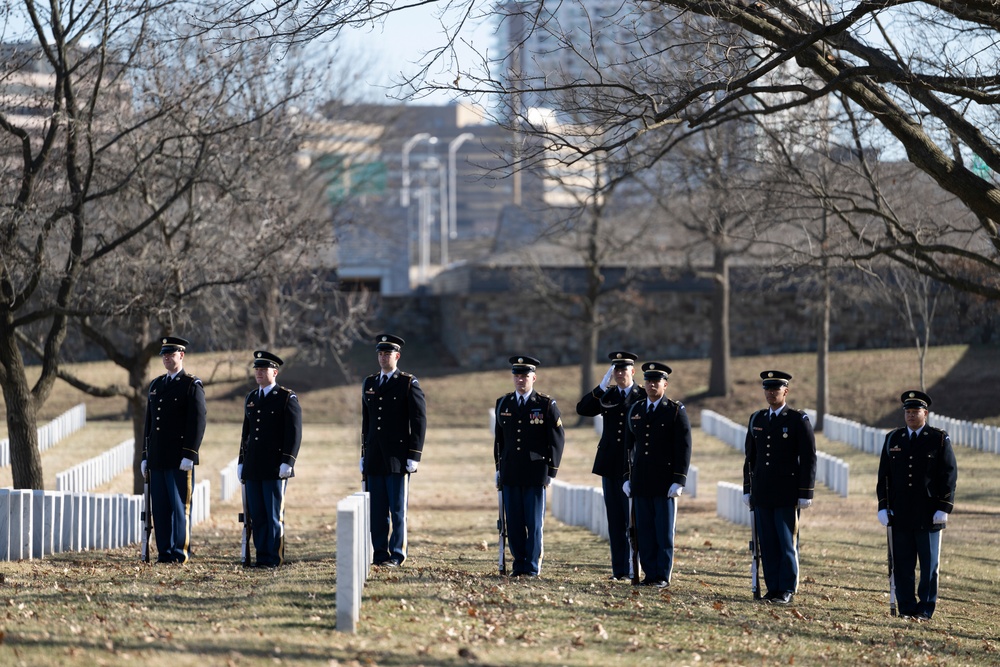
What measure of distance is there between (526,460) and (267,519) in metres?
2.39

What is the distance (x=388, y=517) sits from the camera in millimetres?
10445

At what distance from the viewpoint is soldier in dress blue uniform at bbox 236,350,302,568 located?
1053 cm

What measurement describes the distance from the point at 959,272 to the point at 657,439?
44.1ft

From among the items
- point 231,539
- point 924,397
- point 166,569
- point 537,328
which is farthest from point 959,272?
point 537,328

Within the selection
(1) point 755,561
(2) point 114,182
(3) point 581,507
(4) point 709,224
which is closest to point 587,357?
(4) point 709,224

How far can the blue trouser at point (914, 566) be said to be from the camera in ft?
31.4

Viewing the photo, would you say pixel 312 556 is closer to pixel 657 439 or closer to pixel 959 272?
pixel 657 439

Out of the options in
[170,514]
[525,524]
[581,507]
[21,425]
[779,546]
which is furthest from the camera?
[581,507]

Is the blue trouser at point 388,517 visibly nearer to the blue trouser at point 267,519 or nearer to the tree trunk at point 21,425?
the blue trouser at point 267,519

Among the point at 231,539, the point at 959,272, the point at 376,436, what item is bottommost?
the point at 231,539

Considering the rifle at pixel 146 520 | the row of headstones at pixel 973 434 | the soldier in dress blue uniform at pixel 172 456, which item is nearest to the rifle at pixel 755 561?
the soldier in dress blue uniform at pixel 172 456

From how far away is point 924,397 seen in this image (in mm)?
9891

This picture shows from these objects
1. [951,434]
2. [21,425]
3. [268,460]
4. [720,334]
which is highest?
[720,334]

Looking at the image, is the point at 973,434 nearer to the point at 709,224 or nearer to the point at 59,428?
the point at 709,224
